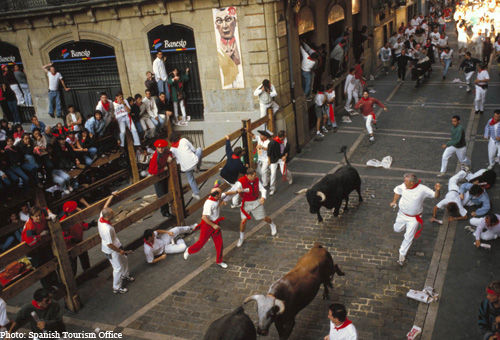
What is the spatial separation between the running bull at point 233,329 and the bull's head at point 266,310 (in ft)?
0.52

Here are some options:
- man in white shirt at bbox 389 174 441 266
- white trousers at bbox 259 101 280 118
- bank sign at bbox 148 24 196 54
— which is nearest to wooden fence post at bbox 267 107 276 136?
white trousers at bbox 259 101 280 118

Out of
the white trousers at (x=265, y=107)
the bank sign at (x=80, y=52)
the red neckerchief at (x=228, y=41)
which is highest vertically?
the bank sign at (x=80, y=52)

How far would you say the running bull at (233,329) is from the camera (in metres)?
6.27

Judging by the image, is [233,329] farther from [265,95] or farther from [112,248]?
[265,95]

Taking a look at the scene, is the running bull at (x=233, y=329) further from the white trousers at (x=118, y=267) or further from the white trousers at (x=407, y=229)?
the white trousers at (x=407, y=229)

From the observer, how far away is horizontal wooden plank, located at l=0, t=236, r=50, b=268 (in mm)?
7441

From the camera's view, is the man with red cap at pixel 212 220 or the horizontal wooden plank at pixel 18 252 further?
the man with red cap at pixel 212 220

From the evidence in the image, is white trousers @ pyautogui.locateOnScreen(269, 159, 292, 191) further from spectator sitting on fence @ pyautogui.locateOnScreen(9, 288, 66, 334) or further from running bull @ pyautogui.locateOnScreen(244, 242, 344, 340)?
spectator sitting on fence @ pyautogui.locateOnScreen(9, 288, 66, 334)

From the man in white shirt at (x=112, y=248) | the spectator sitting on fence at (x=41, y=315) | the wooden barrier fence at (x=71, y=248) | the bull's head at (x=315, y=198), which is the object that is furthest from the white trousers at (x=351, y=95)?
the spectator sitting on fence at (x=41, y=315)

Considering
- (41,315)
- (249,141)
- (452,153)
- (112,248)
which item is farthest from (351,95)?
(41,315)

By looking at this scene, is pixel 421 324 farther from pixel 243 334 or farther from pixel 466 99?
pixel 466 99

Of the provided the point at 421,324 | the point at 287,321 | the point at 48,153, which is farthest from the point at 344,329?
the point at 48,153

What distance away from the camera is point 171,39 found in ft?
51.8

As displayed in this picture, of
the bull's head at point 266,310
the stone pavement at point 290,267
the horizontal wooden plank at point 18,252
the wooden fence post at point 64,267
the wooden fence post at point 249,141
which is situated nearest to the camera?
the bull's head at point 266,310
